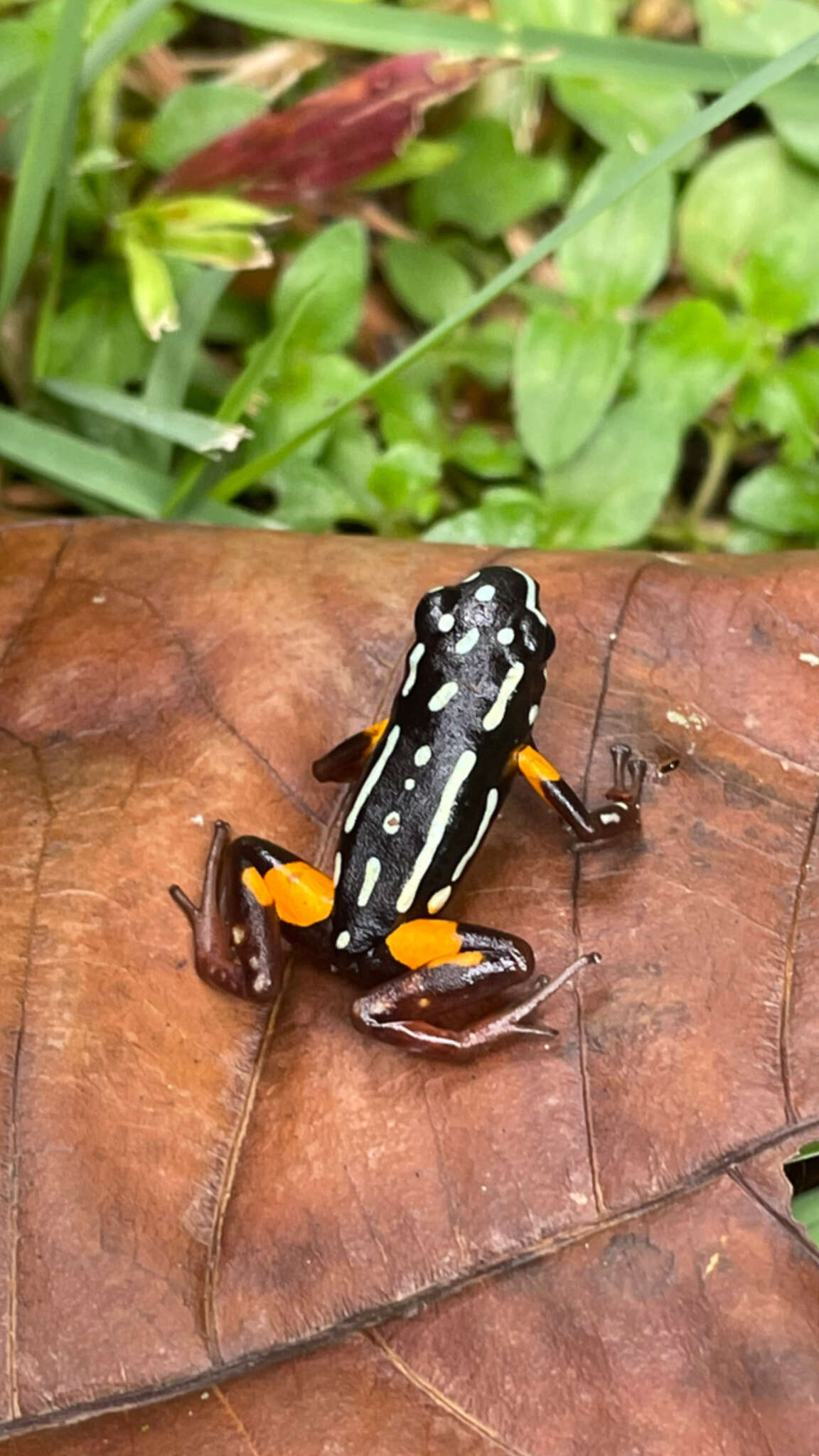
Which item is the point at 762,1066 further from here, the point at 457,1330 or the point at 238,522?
the point at 238,522

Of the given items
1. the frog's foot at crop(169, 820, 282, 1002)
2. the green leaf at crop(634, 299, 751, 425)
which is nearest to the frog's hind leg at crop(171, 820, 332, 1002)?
the frog's foot at crop(169, 820, 282, 1002)

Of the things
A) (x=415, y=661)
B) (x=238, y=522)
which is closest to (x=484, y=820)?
(x=415, y=661)

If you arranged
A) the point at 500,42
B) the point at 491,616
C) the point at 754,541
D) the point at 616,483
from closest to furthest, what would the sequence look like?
the point at 491,616 → the point at 500,42 → the point at 616,483 → the point at 754,541

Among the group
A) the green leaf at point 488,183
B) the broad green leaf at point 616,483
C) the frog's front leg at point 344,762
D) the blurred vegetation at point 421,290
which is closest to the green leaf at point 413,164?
the blurred vegetation at point 421,290

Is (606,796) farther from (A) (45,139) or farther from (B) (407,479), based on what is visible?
(A) (45,139)

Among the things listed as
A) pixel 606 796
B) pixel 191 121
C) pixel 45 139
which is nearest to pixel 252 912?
pixel 606 796
